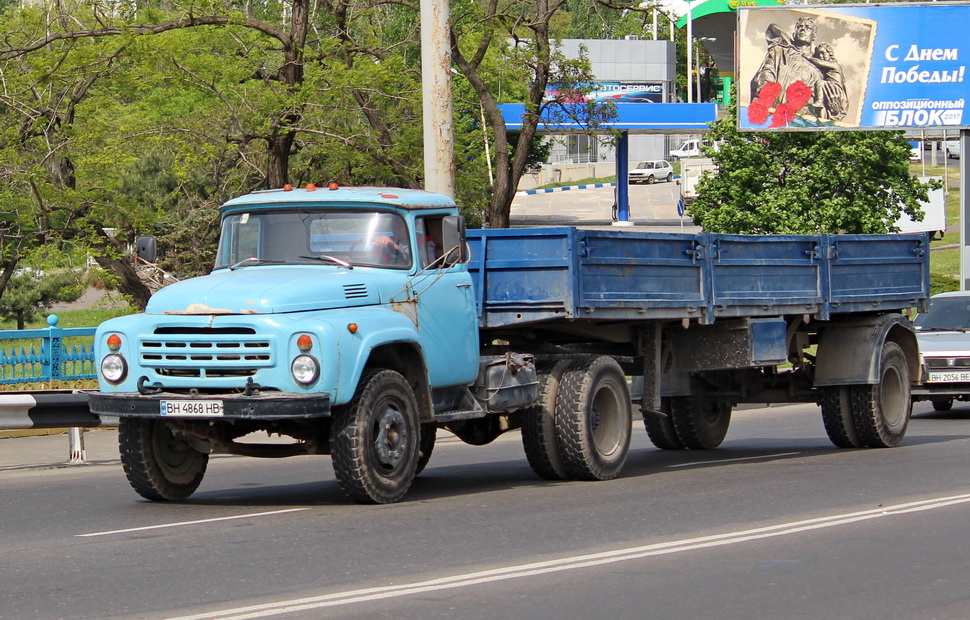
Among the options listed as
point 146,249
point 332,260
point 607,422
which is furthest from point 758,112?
point 146,249

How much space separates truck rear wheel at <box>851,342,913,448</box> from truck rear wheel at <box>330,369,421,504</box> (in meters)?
6.49

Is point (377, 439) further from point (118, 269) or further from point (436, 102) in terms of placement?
point (118, 269)

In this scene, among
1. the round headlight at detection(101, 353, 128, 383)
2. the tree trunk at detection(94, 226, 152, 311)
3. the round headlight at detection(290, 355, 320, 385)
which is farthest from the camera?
the tree trunk at detection(94, 226, 152, 311)

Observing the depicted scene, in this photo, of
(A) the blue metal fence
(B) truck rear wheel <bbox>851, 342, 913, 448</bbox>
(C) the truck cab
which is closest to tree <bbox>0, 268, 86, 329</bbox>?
(A) the blue metal fence

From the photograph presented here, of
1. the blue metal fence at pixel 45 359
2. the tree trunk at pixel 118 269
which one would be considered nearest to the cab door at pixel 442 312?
the blue metal fence at pixel 45 359

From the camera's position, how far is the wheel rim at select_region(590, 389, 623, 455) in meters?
11.7

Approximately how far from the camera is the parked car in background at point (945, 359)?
18.2 meters

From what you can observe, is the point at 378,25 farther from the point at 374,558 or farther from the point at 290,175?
the point at 374,558

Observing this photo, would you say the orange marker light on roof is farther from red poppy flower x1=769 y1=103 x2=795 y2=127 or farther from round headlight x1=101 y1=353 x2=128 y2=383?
red poppy flower x1=769 y1=103 x2=795 y2=127

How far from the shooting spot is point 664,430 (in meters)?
14.9

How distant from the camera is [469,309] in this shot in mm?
10758

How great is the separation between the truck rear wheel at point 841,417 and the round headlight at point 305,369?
757cm

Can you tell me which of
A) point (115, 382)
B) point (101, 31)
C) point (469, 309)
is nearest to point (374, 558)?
point (115, 382)

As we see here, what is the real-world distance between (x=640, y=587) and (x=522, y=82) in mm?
26150
